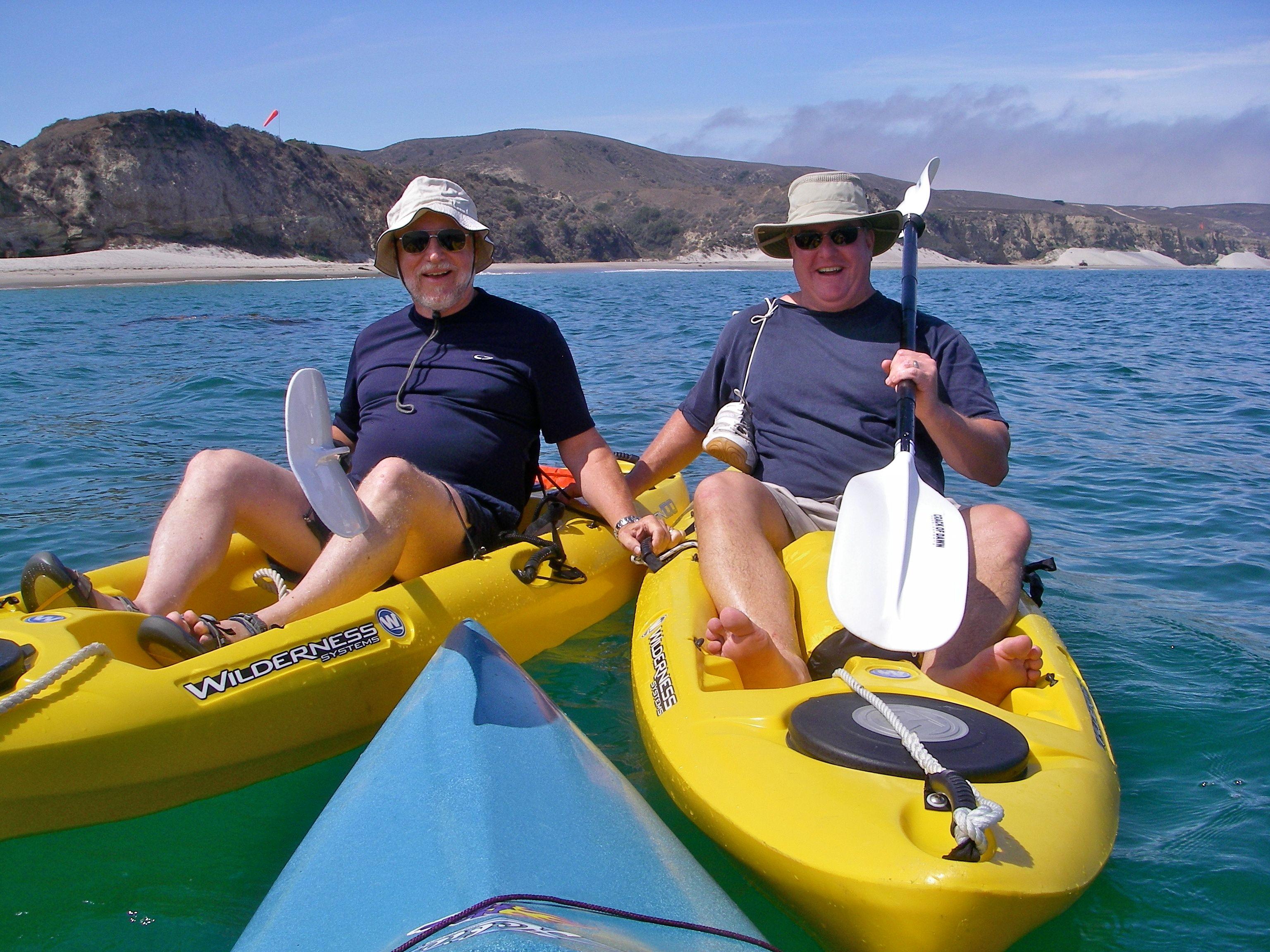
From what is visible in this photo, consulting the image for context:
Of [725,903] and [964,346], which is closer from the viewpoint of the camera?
[725,903]

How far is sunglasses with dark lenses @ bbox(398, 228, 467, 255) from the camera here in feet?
10.5

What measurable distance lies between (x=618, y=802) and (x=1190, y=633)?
2741 mm

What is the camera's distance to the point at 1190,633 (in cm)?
376

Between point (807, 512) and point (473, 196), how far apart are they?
5712 cm

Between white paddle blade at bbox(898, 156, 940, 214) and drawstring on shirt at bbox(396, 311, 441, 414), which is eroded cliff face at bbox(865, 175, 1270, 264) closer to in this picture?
Result: white paddle blade at bbox(898, 156, 940, 214)

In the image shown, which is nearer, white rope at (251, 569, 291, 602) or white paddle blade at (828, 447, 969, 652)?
white paddle blade at (828, 447, 969, 652)

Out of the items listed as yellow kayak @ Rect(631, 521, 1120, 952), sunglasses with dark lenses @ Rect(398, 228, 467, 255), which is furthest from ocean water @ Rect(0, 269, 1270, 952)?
sunglasses with dark lenses @ Rect(398, 228, 467, 255)

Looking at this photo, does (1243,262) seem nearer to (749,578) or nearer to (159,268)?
(159,268)

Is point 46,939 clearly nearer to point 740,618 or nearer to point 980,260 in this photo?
point 740,618

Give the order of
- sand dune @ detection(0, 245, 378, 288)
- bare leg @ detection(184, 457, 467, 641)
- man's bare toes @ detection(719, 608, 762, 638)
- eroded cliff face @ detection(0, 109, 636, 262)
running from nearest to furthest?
man's bare toes @ detection(719, 608, 762, 638)
bare leg @ detection(184, 457, 467, 641)
sand dune @ detection(0, 245, 378, 288)
eroded cliff face @ detection(0, 109, 636, 262)

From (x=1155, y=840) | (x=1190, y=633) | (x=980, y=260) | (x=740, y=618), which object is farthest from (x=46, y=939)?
(x=980, y=260)

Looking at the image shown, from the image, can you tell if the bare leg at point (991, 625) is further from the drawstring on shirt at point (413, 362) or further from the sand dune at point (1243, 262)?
the sand dune at point (1243, 262)

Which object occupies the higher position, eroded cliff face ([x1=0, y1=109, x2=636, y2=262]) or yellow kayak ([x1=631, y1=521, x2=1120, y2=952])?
eroded cliff face ([x1=0, y1=109, x2=636, y2=262])

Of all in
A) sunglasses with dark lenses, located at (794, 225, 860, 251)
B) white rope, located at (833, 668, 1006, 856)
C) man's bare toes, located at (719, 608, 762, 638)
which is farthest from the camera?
sunglasses with dark lenses, located at (794, 225, 860, 251)
